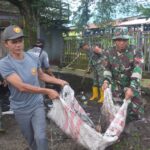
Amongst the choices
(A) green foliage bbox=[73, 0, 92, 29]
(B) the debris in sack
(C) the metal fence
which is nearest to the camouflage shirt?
(B) the debris in sack

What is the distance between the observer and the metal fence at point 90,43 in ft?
38.5

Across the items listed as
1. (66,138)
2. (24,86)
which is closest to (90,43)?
(66,138)

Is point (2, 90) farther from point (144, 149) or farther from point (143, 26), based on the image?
point (143, 26)

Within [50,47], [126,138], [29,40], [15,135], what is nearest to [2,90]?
[15,135]

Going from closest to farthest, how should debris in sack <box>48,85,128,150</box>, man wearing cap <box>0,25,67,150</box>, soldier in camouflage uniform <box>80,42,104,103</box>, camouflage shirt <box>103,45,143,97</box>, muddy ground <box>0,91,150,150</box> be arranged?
man wearing cap <box>0,25,67,150</box>, debris in sack <box>48,85,128,150</box>, camouflage shirt <box>103,45,143,97</box>, muddy ground <box>0,91,150,150</box>, soldier in camouflage uniform <box>80,42,104,103</box>

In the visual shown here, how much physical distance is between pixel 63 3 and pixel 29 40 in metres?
2.90

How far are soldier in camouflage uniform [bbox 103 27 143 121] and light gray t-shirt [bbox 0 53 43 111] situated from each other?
1.12 metres

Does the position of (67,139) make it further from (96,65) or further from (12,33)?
(96,65)

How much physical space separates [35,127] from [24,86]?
482 mm

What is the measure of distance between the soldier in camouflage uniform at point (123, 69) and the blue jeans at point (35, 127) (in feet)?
3.69

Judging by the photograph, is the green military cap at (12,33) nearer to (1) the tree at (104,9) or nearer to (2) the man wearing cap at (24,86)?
(2) the man wearing cap at (24,86)

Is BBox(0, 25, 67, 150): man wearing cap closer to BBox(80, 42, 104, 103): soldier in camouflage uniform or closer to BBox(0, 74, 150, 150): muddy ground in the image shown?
BBox(0, 74, 150, 150): muddy ground

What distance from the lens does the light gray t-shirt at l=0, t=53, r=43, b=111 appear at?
388cm

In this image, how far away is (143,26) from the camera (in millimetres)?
14695
